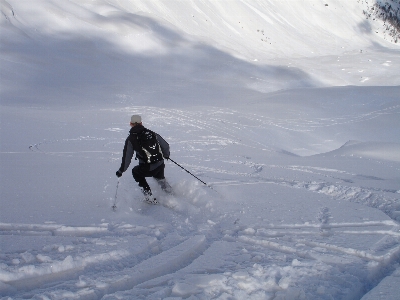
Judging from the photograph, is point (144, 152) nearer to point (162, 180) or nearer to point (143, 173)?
point (143, 173)

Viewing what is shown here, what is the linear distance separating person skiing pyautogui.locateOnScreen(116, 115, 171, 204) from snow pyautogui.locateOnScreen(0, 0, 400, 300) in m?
0.31

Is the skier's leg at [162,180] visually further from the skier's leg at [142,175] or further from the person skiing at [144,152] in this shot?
the skier's leg at [142,175]

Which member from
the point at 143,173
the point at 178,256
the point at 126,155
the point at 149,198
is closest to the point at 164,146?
the point at 143,173

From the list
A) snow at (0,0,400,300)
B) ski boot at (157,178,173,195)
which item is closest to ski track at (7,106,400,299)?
snow at (0,0,400,300)

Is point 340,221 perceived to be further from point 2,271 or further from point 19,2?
point 19,2

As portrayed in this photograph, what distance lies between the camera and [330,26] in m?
41.4

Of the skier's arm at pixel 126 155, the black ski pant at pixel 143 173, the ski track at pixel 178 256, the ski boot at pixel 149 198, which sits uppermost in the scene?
the skier's arm at pixel 126 155

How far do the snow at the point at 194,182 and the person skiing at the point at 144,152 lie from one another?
31cm

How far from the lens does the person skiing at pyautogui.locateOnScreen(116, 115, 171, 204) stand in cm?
520

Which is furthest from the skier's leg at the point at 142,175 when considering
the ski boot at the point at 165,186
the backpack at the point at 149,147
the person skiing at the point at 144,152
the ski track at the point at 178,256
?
the ski track at the point at 178,256

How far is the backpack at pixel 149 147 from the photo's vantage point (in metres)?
5.27

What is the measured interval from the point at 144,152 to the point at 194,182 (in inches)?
41.4

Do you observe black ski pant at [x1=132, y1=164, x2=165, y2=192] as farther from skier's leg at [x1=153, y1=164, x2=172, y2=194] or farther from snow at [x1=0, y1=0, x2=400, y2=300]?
snow at [x1=0, y1=0, x2=400, y2=300]

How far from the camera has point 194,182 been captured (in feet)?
19.7
